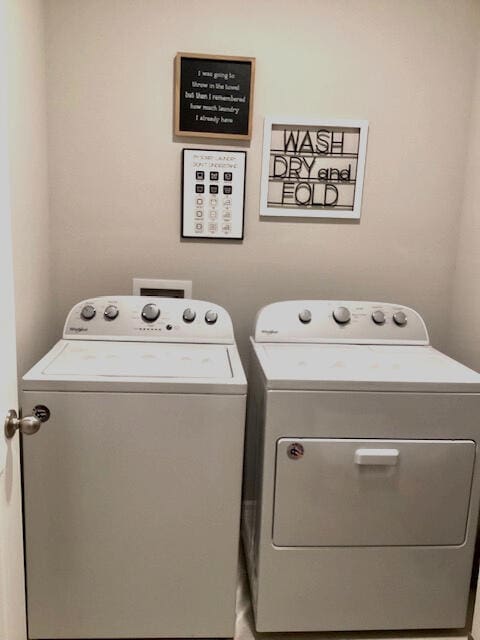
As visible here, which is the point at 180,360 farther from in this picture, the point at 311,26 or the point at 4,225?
the point at 311,26

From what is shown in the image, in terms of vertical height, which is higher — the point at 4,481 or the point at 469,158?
the point at 469,158

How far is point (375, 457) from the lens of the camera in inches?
59.9

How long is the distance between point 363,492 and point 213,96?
59.3 inches

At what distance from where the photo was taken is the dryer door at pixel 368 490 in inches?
60.2

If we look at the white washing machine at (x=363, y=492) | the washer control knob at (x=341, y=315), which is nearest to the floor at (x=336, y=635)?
the white washing machine at (x=363, y=492)

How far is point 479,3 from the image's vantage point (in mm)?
2002

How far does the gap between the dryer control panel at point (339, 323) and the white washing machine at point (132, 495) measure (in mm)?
369

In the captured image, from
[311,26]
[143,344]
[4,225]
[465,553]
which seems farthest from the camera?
[311,26]

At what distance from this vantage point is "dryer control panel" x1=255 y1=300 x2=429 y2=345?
6.36 feet

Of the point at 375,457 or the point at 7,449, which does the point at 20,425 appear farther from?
the point at 375,457

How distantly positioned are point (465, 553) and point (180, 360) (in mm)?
1097

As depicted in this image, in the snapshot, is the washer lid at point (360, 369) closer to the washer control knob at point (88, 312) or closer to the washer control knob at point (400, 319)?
the washer control knob at point (400, 319)

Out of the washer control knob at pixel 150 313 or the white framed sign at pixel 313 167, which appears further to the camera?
the white framed sign at pixel 313 167

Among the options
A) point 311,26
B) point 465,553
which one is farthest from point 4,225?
point 465,553
